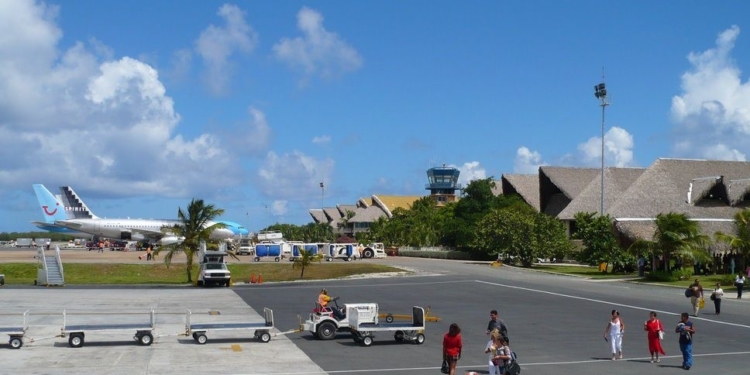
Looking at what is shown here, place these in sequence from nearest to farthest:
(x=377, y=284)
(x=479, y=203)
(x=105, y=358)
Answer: (x=105, y=358)
(x=377, y=284)
(x=479, y=203)

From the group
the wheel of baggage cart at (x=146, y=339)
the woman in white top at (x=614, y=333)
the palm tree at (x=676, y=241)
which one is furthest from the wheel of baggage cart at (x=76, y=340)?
the palm tree at (x=676, y=241)

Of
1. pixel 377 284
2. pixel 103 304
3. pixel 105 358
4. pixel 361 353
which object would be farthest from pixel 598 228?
pixel 105 358

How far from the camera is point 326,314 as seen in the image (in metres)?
24.4

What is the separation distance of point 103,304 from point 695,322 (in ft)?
81.3

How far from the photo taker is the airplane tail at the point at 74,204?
390 ft

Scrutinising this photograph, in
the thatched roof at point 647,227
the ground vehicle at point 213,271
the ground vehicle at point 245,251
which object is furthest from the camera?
the ground vehicle at point 245,251

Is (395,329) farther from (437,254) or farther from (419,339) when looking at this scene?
(437,254)

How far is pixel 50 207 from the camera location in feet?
394

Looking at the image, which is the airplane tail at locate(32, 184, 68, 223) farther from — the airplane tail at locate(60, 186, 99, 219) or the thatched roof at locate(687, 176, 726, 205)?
the thatched roof at locate(687, 176, 726, 205)

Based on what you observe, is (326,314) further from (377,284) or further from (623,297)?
(377,284)

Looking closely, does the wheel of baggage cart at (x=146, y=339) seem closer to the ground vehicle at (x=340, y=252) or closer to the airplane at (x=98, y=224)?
the ground vehicle at (x=340, y=252)

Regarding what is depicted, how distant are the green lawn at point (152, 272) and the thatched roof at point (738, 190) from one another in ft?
92.9

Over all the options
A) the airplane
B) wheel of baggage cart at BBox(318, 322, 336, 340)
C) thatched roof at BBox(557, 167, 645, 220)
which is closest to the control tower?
the airplane

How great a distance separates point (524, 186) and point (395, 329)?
8347 cm
